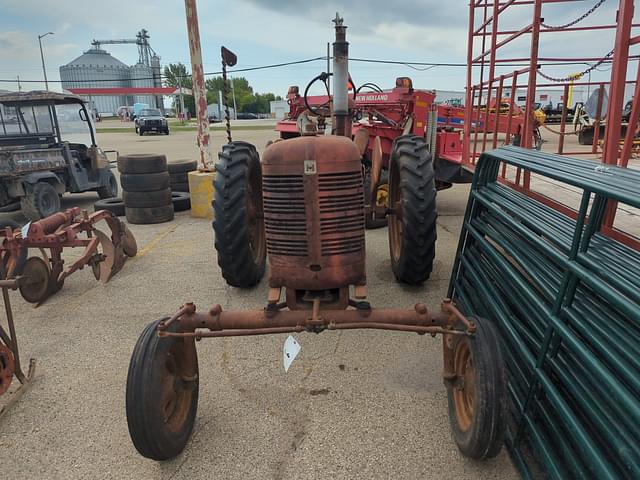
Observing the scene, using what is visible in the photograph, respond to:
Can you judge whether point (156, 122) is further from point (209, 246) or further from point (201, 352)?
point (201, 352)

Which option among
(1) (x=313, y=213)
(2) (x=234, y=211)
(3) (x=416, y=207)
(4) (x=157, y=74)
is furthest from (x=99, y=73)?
(1) (x=313, y=213)

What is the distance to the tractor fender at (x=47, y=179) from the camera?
695 centimetres

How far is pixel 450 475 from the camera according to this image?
7.09 feet

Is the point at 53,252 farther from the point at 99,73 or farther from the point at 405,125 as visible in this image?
the point at 99,73

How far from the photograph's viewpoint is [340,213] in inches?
102

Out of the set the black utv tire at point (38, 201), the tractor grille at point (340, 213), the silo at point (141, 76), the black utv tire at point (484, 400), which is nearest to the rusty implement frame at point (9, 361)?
the tractor grille at point (340, 213)

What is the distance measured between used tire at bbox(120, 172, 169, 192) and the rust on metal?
2.76 ft

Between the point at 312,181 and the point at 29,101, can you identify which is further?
the point at 29,101

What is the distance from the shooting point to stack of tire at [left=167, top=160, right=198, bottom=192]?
28.4 ft

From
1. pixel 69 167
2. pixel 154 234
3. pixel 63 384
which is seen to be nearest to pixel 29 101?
pixel 69 167

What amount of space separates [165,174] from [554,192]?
5271mm

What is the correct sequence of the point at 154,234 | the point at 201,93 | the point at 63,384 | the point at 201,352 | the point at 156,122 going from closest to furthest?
the point at 63,384 < the point at 201,352 < the point at 154,234 < the point at 201,93 < the point at 156,122

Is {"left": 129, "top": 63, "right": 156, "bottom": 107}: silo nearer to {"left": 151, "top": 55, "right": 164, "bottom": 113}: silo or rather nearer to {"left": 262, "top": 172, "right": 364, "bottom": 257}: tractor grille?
{"left": 151, "top": 55, "right": 164, "bottom": 113}: silo

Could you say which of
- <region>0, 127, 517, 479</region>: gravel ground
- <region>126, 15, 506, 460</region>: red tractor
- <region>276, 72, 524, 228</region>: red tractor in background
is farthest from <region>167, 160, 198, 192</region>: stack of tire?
<region>126, 15, 506, 460</region>: red tractor
